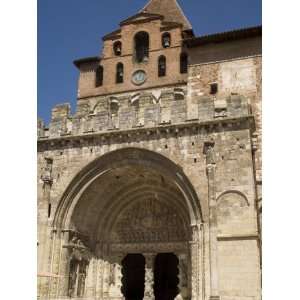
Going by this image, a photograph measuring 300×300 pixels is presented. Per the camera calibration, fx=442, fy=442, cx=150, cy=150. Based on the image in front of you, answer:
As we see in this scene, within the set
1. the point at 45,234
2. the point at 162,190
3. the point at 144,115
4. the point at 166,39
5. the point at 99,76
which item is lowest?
the point at 45,234

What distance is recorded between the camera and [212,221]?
466 inches

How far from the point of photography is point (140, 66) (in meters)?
19.6

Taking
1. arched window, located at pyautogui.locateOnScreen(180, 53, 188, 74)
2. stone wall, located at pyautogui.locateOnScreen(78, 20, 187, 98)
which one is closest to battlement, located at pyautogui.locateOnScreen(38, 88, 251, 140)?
stone wall, located at pyautogui.locateOnScreen(78, 20, 187, 98)

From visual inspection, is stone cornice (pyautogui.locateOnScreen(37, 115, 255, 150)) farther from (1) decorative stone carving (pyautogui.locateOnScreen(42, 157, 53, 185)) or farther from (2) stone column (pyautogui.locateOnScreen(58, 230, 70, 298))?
(2) stone column (pyautogui.locateOnScreen(58, 230, 70, 298))

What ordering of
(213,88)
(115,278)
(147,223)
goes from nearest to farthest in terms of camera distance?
(115,278) < (147,223) < (213,88)

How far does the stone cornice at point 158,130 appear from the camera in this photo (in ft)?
41.9

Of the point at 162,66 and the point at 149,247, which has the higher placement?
the point at 162,66

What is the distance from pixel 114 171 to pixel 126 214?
2.21 meters

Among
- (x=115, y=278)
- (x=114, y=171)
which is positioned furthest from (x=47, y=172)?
(x=115, y=278)

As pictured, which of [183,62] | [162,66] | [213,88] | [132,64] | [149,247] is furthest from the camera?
[132,64]

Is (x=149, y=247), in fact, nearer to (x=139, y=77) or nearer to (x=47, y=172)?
(x=47, y=172)
